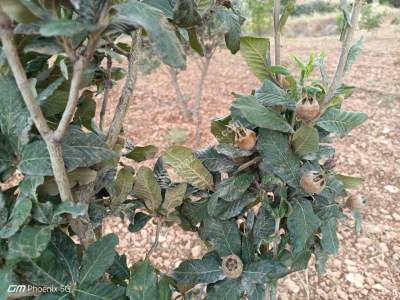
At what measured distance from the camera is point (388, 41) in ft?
19.5

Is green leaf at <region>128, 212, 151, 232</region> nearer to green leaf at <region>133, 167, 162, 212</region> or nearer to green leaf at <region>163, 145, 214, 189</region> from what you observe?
green leaf at <region>133, 167, 162, 212</region>

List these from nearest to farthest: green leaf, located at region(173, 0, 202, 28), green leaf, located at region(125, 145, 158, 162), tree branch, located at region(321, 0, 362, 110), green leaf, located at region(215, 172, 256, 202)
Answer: green leaf, located at region(173, 0, 202, 28) < tree branch, located at region(321, 0, 362, 110) < green leaf, located at region(215, 172, 256, 202) < green leaf, located at region(125, 145, 158, 162)

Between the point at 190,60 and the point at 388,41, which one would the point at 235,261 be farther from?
the point at 388,41

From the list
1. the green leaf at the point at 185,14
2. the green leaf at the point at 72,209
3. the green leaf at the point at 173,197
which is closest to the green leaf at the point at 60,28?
the green leaf at the point at 185,14

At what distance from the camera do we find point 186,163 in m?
0.86

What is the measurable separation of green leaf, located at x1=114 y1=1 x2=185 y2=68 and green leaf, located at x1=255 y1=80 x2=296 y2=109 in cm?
31

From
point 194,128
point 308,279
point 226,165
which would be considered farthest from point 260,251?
point 194,128

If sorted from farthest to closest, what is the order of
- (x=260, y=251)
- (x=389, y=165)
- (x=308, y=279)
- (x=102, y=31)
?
(x=389, y=165) < (x=308, y=279) < (x=260, y=251) < (x=102, y=31)

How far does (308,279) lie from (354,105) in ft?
7.21

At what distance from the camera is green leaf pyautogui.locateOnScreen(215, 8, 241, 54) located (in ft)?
2.47

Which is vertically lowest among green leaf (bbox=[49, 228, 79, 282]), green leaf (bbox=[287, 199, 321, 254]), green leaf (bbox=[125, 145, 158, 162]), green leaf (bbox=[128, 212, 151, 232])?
green leaf (bbox=[128, 212, 151, 232])

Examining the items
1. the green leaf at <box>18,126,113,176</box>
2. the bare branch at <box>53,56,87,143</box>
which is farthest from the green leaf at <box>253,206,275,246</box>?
the bare branch at <box>53,56,87,143</box>

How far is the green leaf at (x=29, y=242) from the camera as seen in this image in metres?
0.63

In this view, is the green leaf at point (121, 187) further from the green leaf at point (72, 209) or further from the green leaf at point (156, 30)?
the green leaf at point (156, 30)
